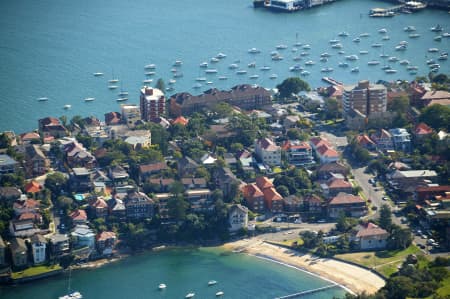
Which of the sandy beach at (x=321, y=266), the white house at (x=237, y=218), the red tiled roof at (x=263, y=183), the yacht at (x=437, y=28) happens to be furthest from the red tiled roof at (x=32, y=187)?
the yacht at (x=437, y=28)

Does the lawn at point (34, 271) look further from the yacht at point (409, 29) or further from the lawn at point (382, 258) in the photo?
the yacht at point (409, 29)

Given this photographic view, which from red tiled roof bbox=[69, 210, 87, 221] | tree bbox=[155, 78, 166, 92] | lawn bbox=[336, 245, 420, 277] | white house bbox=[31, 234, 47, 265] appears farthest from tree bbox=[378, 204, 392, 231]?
tree bbox=[155, 78, 166, 92]

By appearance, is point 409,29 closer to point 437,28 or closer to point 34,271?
point 437,28

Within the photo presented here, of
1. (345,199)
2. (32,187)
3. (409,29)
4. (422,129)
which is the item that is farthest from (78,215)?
(409,29)

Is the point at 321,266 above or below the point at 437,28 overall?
below

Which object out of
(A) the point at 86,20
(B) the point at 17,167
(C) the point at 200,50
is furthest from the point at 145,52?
(B) the point at 17,167
